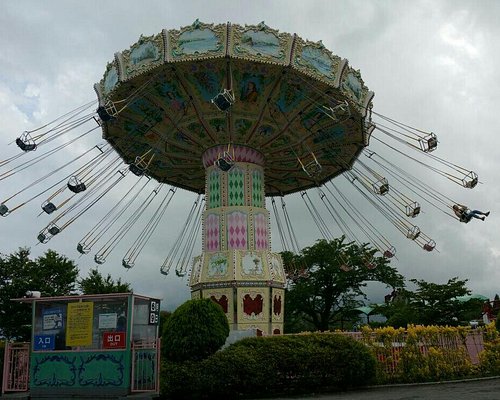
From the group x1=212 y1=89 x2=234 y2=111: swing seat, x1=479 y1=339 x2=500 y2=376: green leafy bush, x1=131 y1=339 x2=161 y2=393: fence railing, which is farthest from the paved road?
x1=212 y1=89 x2=234 y2=111: swing seat

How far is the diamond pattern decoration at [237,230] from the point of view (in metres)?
22.3

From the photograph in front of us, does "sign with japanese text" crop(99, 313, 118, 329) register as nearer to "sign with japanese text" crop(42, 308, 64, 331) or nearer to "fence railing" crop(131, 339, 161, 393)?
"fence railing" crop(131, 339, 161, 393)

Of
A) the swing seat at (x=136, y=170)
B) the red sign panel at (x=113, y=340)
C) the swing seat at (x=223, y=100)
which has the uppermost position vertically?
the swing seat at (x=223, y=100)

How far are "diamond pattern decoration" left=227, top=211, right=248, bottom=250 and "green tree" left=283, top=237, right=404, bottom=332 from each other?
1958 cm

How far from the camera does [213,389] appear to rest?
1327cm

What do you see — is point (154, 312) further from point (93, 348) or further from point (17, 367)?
point (17, 367)

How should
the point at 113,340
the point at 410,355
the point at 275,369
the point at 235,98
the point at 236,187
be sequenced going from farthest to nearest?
1. the point at 236,187
2. the point at 235,98
3. the point at 410,355
4. the point at 275,369
5. the point at 113,340

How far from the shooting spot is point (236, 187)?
2295 cm

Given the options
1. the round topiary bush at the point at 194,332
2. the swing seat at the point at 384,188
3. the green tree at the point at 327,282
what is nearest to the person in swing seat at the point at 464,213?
the swing seat at the point at 384,188

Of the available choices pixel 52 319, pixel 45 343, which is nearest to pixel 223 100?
pixel 52 319

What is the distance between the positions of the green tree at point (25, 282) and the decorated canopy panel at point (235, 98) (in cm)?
1007

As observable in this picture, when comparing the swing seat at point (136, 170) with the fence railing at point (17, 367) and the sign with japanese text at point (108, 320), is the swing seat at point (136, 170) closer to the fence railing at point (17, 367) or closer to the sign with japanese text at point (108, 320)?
the fence railing at point (17, 367)

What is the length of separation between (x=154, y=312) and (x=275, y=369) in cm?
351

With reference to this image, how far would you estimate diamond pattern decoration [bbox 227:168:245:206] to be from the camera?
74.7 feet
